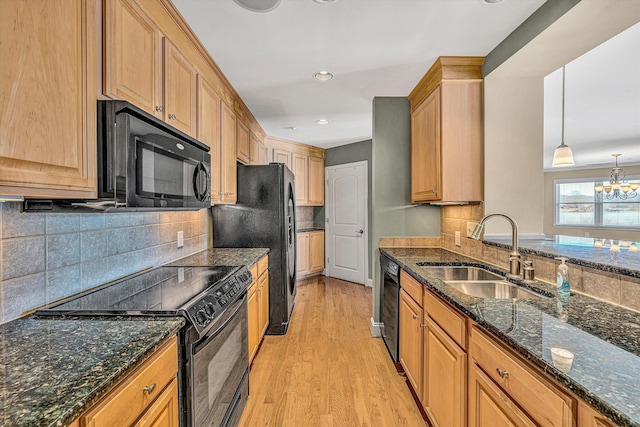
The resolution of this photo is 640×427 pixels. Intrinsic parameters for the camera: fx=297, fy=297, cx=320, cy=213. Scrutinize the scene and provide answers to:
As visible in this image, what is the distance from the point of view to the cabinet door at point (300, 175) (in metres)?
5.11

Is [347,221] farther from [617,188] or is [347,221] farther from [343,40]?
[617,188]

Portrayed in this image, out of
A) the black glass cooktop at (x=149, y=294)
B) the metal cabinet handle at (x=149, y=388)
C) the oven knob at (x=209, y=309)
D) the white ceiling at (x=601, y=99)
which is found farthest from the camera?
the white ceiling at (x=601, y=99)

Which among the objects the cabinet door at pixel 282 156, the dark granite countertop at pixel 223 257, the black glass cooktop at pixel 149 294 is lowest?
the black glass cooktop at pixel 149 294

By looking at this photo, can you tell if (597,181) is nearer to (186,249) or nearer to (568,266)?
(568,266)

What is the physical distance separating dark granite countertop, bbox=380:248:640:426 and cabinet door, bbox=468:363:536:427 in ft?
0.66

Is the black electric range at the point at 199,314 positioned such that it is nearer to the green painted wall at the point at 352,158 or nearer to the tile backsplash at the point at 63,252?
the tile backsplash at the point at 63,252

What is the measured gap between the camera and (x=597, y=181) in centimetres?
755

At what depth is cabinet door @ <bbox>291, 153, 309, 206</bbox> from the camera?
5113mm

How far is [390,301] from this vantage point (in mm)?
2529

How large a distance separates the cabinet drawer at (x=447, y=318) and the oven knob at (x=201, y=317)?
1.13m

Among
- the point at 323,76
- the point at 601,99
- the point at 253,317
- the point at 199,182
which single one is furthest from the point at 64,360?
the point at 601,99

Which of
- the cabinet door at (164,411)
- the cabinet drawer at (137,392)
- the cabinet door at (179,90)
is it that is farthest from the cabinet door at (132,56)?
the cabinet door at (164,411)

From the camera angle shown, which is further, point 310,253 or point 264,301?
point 310,253

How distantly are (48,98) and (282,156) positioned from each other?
13.5ft
